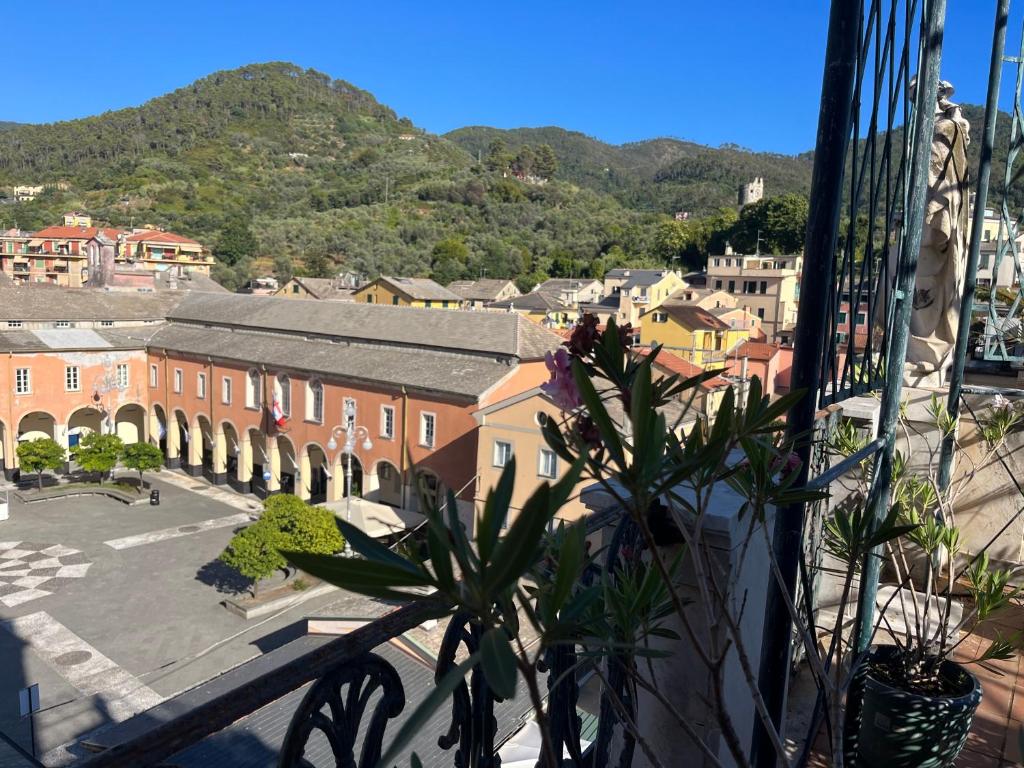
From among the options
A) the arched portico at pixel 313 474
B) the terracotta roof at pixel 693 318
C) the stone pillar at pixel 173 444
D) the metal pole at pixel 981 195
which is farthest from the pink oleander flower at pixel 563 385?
the terracotta roof at pixel 693 318

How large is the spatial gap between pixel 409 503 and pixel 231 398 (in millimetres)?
9362

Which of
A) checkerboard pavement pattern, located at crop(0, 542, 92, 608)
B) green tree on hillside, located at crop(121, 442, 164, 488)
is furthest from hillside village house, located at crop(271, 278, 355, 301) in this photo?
checkerboard pavement pattern, located at crop(0, 542, 92, 608)

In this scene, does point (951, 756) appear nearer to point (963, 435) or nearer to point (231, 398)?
point (963, 435)

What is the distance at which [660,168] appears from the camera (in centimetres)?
14075

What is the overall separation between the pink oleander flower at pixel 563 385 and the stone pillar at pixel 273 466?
24779 millimetres

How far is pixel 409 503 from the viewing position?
20.8 meters

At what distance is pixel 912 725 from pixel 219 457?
27.0 meters

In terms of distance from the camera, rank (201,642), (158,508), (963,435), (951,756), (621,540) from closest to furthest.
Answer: (621,540), (951,756), (963,435), (201,642), (158,508)

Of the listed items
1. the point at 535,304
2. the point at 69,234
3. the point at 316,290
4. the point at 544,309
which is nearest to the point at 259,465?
the point at 544,309

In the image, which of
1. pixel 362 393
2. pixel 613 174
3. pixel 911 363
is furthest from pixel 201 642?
pixel 613 174

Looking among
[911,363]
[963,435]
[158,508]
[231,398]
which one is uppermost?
[911,363]

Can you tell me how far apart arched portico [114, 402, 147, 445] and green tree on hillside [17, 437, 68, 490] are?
200 inches

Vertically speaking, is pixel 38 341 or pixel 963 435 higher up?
pixel 963 435

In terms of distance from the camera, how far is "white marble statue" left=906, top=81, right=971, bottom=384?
5188 millimetres
